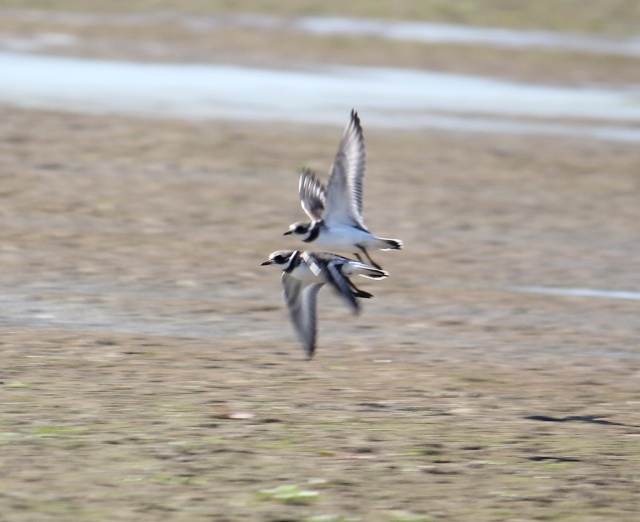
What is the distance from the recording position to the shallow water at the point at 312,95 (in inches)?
712

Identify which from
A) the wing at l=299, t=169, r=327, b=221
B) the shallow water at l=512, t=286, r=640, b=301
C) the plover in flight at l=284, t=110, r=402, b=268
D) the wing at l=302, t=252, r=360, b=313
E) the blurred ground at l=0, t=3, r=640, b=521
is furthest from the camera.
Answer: the shallow water at l=512, t=286, r=640, b=301

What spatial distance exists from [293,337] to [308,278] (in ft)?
3.97

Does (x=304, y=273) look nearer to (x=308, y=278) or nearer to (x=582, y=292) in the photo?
(x=308, y=278)

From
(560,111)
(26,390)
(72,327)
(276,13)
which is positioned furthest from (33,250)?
(276,13)

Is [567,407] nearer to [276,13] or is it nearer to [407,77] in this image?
[407,77]

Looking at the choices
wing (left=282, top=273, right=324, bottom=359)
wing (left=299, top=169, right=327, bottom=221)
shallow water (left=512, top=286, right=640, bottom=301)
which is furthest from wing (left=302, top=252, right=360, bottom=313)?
shallow water (left=512, top=286, right=640, bottom=301)

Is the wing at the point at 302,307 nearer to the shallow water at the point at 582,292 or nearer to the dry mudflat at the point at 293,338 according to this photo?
the dry mudflat at the point at 293,338

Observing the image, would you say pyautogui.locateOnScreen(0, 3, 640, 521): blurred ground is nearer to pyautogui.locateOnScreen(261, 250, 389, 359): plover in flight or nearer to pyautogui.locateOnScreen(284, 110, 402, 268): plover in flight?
pyautogui.locateOnScreen(261, 250, 389, 359): plover in flight

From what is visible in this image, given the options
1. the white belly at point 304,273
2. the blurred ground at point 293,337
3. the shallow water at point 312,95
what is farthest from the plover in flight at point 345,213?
the shallow water at point 312,95

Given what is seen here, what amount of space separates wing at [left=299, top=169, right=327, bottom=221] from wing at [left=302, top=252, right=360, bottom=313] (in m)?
0.78

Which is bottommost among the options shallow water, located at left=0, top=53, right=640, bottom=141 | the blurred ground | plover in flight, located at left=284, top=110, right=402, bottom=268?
the blurred ground

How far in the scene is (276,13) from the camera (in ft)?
85.7

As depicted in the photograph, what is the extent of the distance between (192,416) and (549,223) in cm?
706

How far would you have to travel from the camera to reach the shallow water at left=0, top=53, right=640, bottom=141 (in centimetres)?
1808
